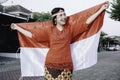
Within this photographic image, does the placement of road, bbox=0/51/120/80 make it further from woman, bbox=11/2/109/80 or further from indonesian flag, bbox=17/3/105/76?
woman, bbox=11/2/109/80

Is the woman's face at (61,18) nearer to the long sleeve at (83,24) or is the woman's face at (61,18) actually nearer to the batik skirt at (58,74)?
the long sleeve at (83,24)

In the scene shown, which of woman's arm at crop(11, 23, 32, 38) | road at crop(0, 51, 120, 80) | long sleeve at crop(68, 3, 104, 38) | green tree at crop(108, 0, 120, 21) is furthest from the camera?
green tree at crop(108, 0, 120, 21)

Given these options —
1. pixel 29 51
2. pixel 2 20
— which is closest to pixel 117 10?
pixel 2 20

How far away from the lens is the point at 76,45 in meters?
4.32

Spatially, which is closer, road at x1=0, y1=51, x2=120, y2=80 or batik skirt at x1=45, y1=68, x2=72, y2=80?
batik skirt at x1=45, y1=68, x2=72, y2=80

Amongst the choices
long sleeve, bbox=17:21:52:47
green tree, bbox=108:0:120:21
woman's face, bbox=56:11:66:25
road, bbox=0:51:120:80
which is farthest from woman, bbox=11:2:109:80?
green tree, bbox=108:0:120:21

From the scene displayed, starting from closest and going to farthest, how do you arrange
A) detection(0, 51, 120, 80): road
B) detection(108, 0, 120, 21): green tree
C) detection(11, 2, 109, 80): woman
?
detection(11, 2, 109, 80): woman < detection(0, 51, 120, 80): road < detection(108, 0, 120, 21): green tree

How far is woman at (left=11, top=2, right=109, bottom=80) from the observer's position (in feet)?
13.1

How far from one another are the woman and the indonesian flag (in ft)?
0.27

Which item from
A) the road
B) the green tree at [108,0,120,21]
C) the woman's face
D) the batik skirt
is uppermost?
the green tree at [108,0,120,21]

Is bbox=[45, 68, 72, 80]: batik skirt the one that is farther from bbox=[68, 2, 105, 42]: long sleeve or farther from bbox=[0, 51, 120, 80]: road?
bbox=[0, 51, 120, 80]: road

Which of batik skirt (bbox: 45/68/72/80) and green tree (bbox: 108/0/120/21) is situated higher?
green tree (bbox: 108/0/120/21)

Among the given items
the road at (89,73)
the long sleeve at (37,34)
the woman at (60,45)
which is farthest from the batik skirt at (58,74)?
the road at (89,73)

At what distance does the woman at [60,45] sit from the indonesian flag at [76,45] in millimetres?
84
